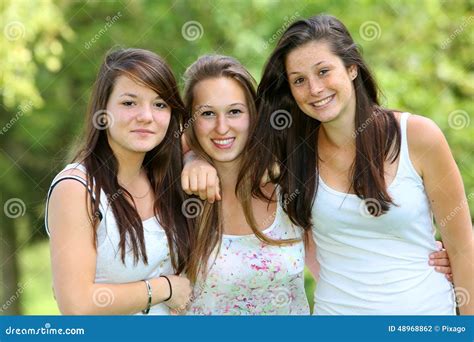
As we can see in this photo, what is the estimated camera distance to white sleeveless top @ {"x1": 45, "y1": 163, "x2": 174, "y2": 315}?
2568 mm

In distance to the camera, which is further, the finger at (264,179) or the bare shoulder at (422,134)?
the finger at (264,179)

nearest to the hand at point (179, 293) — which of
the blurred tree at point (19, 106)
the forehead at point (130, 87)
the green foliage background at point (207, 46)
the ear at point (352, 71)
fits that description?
the forehead at point (130, 87)

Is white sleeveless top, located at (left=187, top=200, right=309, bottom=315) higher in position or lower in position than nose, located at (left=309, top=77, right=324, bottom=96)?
lower

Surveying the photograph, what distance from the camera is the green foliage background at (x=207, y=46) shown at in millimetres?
5668

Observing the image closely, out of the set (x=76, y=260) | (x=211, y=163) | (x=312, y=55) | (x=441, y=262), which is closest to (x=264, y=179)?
(x=211, y=163)

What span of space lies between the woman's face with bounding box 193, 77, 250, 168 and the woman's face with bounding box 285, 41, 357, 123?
10.2 inches

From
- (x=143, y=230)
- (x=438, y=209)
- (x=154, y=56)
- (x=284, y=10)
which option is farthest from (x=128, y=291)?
(x=284, y=10)

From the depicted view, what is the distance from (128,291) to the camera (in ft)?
8.49

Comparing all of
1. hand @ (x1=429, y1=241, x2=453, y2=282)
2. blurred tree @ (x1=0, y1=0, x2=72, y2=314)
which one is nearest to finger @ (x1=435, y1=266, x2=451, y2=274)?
hand @ (x1=429, y1=241, x2=453, y2=282)

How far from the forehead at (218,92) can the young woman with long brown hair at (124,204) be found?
0.43 ft

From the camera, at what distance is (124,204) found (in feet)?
8.68

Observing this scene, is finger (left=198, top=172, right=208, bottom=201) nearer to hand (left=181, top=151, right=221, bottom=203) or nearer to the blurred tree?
hand (left=181, top=151, right=221, bottom=203)

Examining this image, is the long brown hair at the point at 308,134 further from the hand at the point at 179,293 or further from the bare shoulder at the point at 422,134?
the hand at the point at 179,293

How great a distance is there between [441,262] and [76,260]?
4.55 feet
